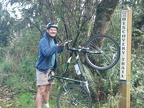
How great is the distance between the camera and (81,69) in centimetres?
629

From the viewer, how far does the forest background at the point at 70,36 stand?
6801 millimetres

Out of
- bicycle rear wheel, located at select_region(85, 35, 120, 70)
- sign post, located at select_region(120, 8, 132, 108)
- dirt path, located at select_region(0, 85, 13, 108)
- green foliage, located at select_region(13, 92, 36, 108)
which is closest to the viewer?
sign post, located at select_region(120, 8, 132, 108)

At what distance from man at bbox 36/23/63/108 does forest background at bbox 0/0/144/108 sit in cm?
118

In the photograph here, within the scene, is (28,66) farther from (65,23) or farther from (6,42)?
(6,42)

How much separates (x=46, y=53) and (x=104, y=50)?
1711 mm

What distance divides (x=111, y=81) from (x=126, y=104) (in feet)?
3.17

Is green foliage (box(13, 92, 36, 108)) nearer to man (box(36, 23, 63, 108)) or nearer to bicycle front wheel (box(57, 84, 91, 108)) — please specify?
man (box(36, 23, 63, 108))

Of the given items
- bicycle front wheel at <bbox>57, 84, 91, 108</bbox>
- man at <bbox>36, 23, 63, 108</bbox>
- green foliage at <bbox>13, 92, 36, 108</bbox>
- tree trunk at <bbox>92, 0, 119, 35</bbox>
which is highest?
tree trunk at <bbox>92, 0, 119, 35</bbox>

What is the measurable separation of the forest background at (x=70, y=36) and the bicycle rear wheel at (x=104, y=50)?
48 centimetres

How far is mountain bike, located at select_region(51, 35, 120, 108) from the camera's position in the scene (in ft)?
19.1

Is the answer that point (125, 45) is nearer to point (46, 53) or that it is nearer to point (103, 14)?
point (103, 14)

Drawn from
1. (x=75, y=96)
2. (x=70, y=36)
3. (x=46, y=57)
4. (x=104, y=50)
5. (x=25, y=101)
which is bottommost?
(x=25, y=101)

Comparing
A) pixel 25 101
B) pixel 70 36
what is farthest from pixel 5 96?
pixel 70 36

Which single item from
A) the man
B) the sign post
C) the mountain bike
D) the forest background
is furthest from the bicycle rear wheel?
the man
